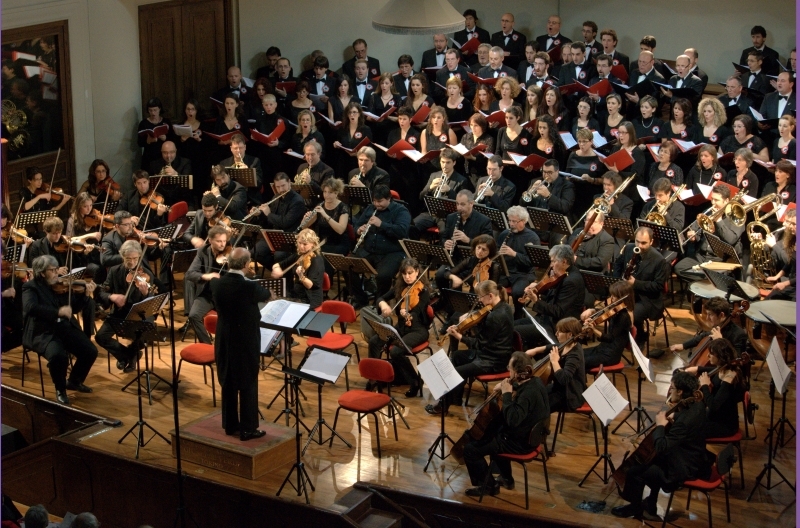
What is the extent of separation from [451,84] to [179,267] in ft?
14.1

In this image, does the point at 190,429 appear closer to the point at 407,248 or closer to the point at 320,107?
the point at 407,248

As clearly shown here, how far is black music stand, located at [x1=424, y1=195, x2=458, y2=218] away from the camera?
1013 cm

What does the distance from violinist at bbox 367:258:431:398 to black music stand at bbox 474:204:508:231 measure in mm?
1562

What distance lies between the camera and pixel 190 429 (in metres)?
7.71

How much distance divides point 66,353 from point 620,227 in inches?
192

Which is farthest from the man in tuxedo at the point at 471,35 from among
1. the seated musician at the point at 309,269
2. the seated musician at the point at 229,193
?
the seated musician at the point at 309,269

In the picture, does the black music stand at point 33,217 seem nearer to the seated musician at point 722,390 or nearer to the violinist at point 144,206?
the violinist at point 144,206

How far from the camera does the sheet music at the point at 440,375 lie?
6949 millimetres

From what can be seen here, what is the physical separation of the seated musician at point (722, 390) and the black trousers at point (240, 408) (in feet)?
9.91

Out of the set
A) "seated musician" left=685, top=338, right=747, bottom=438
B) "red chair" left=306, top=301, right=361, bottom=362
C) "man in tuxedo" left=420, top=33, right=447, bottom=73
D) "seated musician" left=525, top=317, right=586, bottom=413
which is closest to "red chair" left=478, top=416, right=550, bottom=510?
"seated musician" left=525, top=317, right=586, bottom=413

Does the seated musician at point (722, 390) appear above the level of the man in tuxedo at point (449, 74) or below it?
below

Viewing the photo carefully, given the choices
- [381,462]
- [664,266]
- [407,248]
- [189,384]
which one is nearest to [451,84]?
[407,248]

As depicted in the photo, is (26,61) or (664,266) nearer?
(664,266)

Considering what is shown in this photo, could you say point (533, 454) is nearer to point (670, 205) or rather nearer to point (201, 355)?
point (201, 355)
